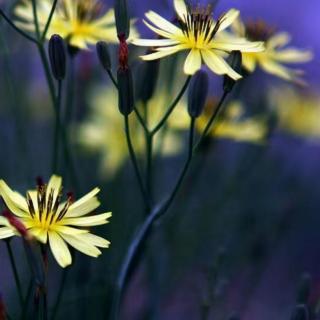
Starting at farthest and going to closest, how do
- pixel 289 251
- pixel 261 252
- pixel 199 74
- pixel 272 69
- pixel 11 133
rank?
pixel 289 251
pixel 11 133
pixel 261 252
pixel 272 69
pixel 199 74

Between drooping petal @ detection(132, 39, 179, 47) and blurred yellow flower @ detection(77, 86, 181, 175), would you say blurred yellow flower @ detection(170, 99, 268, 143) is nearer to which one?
blurred yellow flower @ detection(77, 86, 181, 175)

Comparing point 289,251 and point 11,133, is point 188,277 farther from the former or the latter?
point 11,133

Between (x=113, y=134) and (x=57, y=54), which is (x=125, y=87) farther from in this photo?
(x=113, y=134)

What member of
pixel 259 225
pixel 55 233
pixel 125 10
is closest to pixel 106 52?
pixel 125 10

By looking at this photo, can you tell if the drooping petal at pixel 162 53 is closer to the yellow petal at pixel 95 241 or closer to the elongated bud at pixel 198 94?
the elongated bud at pixel 198 94

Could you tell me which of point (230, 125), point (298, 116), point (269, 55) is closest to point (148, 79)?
point (269, 55)

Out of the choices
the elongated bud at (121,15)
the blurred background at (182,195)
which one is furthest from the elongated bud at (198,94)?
the blurred background at (182,195)

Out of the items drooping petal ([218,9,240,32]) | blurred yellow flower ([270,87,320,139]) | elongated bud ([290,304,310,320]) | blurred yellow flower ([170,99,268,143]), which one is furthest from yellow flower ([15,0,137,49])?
blurred yellow flower ([270,87,320,139])
